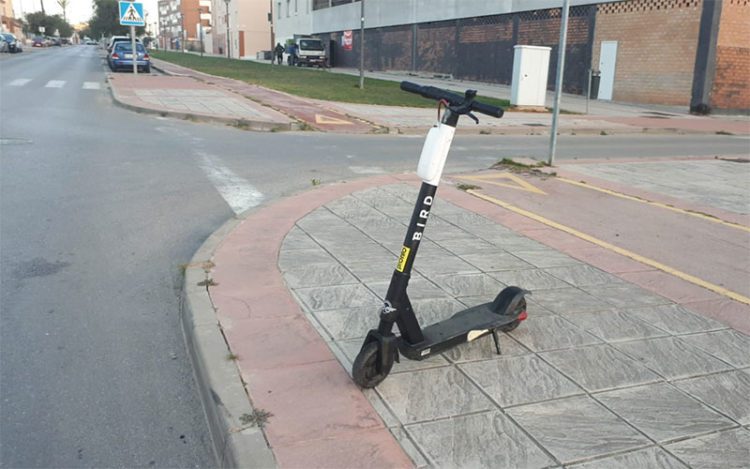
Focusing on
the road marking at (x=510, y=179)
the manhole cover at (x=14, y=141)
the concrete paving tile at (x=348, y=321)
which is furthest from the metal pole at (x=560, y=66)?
the manhole cover at (x=14, y=141)

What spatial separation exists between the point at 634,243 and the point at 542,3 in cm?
2656

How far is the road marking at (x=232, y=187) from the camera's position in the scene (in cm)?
764

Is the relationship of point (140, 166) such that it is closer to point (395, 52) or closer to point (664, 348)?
point (664, 348)

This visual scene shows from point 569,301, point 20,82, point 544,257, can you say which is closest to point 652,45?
point 544,257

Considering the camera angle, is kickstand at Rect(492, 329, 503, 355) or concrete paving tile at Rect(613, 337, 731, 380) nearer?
concrete paving tile at Rect(613, 337, 731, 380)

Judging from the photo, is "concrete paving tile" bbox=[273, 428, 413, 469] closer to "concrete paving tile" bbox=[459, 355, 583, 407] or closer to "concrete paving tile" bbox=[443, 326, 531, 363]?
"concrete paving tile" bbox=[459, 355, 583, 407]

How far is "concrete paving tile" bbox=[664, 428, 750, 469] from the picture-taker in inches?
112

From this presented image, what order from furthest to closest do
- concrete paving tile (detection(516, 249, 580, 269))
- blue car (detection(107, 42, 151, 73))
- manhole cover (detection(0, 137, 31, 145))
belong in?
1. blue car (detection(107, 42, 151, 73))
2. manhole cover (detection(0, 137, 31, 145))
3. concrete paving tile (detection(516, 249, 580, 269))

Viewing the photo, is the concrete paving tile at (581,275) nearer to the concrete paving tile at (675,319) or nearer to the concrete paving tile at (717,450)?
the concrete paving tile at (675,319)

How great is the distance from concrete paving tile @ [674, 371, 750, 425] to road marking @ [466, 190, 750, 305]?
1404 mm

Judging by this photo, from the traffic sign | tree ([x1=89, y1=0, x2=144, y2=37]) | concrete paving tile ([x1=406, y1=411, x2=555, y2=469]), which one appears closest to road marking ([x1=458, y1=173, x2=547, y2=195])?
concrete paving tile ([x1=406, y1=411, x2=555, y2=469])

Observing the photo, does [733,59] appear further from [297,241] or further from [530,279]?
[297,241]

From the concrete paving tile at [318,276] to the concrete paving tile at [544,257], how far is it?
163 centimetres

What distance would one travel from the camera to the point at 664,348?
3967 mm
